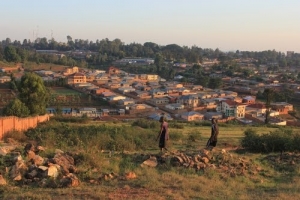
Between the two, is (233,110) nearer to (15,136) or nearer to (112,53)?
(15,136)

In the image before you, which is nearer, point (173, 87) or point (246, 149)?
point (246, 149)

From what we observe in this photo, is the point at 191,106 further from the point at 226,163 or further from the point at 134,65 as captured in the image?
the point at 134,65

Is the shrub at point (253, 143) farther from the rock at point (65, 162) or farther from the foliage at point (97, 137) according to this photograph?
the rock at point (65, 162)

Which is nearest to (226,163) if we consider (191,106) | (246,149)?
(246,149)

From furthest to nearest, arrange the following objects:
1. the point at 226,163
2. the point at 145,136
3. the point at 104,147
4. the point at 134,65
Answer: the point at 134,65 → the point at 145,136 → the point at 104,147 → the point at 226,163

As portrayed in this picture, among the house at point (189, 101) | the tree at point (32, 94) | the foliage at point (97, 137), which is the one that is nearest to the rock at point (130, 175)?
the foliage at point (97, 137)

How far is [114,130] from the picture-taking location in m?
14.6

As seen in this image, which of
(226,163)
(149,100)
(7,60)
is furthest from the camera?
(7,60)

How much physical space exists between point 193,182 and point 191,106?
3362 cm

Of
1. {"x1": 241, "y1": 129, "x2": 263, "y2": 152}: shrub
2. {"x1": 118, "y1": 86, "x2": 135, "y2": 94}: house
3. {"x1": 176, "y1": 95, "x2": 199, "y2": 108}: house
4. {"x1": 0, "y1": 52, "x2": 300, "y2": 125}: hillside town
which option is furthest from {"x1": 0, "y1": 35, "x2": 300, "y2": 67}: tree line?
{"x1": 241, "y1": 129, "x2": 263, "y2": 152}: shrub

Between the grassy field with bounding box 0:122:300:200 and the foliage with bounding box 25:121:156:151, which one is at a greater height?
the grassy field with bounding box 0:122:300:200

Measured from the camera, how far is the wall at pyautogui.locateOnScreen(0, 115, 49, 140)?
1310cm

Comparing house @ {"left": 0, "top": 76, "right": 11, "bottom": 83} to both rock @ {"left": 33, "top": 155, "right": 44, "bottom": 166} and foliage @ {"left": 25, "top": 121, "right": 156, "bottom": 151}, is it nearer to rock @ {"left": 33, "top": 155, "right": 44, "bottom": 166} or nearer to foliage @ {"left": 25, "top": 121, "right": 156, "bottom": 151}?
foliage @ {"left": 25, "top": 121, "right": 156, "bottom": 151}

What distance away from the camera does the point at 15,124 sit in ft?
46.6
